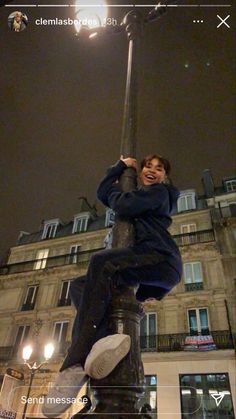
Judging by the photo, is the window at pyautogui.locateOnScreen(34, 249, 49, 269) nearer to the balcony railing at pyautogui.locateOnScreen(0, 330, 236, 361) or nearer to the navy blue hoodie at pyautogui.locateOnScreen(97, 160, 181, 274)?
the balcony railing at pyautogui.locateOnScreen(0, 330, 236, 361)

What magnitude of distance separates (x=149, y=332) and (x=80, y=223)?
10.3m

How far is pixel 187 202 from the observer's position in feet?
63.8

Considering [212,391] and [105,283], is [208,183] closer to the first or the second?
[212,391]

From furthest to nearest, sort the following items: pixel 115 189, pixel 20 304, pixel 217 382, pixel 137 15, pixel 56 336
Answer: pixel 20 304 → pixel 56 336 → pixel 217 382 → pixel 137 15 → pixel 115 189

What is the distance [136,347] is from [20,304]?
60.7 feet

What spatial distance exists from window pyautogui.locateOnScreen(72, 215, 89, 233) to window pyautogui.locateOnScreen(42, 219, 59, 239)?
1.83 meters

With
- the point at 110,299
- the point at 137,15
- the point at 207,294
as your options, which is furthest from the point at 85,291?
the point at 207,294

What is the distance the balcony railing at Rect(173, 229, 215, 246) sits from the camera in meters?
16.6

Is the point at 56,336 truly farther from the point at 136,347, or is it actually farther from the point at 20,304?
the point at 136,347

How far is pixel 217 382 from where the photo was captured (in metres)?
12.1

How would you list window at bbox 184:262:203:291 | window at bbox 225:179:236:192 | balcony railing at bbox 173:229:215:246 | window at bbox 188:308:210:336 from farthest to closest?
window at bbox 225:179:236:192
balcony railing at bbox 173:229:215:246
window at bbox 184:262:203:291
window at bbox 188:308:210:336

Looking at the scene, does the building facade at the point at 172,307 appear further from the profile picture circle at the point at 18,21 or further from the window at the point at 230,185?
the profile picture circle at the point at 18,21

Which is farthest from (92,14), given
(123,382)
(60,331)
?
(60,331)

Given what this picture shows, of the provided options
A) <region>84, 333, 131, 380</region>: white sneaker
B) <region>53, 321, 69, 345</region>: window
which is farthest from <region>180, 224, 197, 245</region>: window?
<region>84, 333, 131, 380</region>: white sneaker
